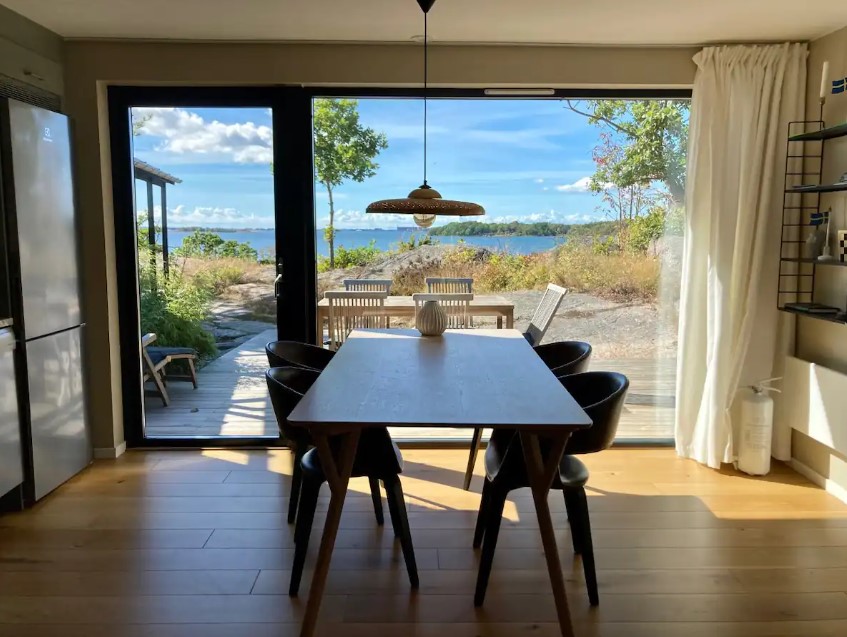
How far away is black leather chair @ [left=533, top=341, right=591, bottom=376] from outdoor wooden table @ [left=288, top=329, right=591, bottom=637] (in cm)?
32

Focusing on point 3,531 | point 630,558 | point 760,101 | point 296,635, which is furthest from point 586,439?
point 3,531

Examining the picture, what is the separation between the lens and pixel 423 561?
273cm

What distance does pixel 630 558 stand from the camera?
9.09 feet

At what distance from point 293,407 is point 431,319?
1205 millimetres

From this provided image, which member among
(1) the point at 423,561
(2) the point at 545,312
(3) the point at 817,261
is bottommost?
(1) the point at 423,561

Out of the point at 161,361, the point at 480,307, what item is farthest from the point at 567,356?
the point at 161,361

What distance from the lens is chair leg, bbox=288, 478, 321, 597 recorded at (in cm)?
249

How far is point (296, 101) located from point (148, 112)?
3.04 feet

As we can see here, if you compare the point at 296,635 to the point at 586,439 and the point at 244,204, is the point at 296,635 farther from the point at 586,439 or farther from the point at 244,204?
the point at 244,204

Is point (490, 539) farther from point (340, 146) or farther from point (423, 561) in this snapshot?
point (340, 146)

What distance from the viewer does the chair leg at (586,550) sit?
2.42 m

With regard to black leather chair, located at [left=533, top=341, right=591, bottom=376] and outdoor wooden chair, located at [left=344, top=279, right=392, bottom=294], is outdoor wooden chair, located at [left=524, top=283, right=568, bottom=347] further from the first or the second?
outdoor wooden chair, located at [left=344, top=279, right=392, bottom=294]

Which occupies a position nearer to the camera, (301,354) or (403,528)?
(403,528)

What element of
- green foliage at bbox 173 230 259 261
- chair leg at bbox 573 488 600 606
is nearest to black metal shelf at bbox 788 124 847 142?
chair leg at bbox 573 488 600 606
